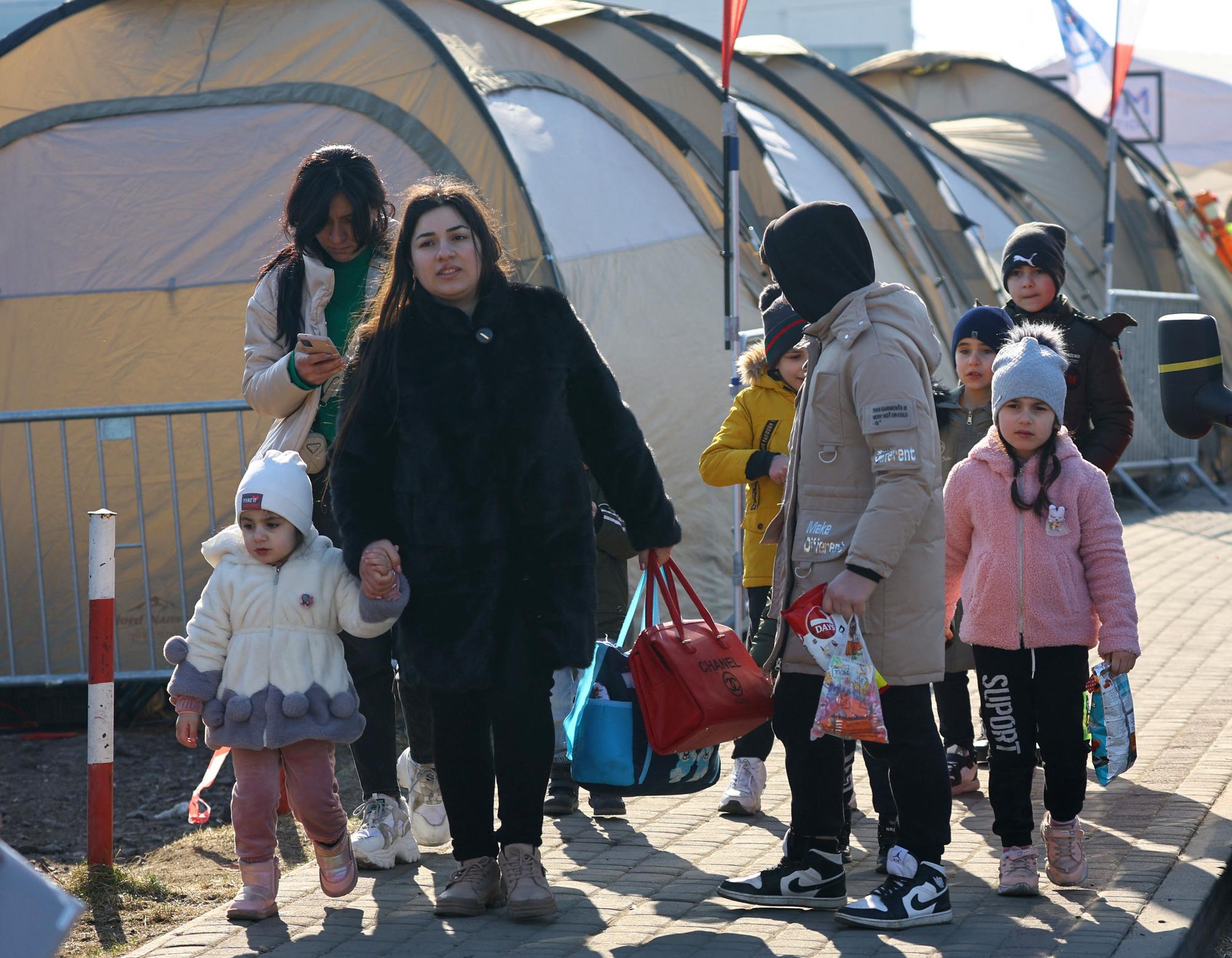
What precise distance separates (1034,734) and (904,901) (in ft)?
2.12

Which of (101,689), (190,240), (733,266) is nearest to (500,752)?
(101,689)

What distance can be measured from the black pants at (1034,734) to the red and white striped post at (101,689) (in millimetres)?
2622

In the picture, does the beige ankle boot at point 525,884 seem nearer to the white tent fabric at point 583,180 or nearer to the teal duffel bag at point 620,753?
the teal duffel bag at point 620,753

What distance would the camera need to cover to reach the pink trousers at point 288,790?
4008 millimetres

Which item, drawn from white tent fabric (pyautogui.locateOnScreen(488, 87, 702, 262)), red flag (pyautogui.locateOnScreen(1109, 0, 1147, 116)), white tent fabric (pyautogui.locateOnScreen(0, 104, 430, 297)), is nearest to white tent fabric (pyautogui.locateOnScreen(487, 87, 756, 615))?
white tent fabric (pyautogui.locateOnScreen(488, 87, 702, 262))

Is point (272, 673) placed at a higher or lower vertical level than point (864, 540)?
lower

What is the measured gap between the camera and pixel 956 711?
5.20m

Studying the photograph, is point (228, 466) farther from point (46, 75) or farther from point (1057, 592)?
point (1057, 592)

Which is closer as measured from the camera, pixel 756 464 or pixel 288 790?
pixel 288 790

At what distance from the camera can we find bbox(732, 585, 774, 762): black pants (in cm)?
496

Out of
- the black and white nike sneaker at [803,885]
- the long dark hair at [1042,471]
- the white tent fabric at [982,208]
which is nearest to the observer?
the black and white nike sneaker at [803,885]

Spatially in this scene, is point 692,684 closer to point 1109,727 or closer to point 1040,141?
point 1109,727

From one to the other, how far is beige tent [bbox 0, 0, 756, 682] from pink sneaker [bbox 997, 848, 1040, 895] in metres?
3.80

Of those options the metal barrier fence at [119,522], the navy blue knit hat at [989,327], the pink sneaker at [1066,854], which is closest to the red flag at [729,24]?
the navy blue knit hat at [989,327]
